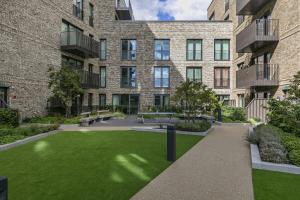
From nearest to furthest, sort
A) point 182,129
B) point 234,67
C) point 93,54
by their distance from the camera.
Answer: point 182,129 < point 93,54 < point 234,67

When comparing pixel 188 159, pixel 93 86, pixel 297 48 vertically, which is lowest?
pixel 188 159

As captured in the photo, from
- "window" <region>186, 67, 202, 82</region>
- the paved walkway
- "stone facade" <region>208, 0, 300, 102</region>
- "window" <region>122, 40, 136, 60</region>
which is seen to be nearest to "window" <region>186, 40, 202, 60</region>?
"window" <region>186, 67, 202, 82</region>

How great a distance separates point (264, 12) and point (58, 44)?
16208 mm

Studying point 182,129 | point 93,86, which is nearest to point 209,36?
point 93,86

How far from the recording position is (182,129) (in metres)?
13.6

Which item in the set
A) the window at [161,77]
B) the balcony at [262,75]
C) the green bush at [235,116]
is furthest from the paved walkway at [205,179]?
the window at [161,77]

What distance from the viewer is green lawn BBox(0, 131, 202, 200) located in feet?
16.5

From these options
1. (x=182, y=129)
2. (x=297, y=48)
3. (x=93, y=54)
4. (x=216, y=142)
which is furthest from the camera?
(x=93, y=54)

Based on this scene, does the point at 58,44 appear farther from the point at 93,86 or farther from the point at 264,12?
the point at 264,12

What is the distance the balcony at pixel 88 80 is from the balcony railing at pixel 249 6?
Answer: 14.1 m

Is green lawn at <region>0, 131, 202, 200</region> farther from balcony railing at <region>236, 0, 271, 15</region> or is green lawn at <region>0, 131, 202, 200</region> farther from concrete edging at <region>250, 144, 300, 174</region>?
balcony railing at <region>236, 0, 271, 15</region>

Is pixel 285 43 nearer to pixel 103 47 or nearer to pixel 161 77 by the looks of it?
pixel 161 77

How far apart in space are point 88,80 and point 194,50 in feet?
39.7

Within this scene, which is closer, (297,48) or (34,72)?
(297,48)
